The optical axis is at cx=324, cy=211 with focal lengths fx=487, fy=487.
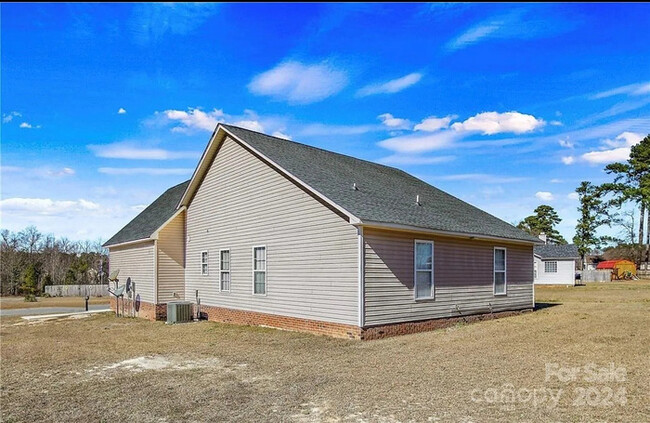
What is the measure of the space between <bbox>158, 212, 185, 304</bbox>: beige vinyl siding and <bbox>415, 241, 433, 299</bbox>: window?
10.7 m

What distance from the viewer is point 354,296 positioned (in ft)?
39.5

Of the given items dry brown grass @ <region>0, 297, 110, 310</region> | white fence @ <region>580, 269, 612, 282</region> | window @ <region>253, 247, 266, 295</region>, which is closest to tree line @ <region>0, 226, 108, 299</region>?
dry brown grass @ <region>0, 297, 110, 310</region>

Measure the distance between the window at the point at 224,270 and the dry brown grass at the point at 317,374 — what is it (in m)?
2.84

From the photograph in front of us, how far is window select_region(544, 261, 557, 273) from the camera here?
43.9 meters

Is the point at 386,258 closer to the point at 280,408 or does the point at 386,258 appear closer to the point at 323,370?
the point at 323,370

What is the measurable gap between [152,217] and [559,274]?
3608cm

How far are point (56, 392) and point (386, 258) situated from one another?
782 cm

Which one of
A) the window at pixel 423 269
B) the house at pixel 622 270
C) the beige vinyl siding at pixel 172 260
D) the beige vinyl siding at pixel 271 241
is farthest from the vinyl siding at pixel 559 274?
the beige vinyl siding at pixel 271 241

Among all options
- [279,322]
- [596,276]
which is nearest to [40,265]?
[279,322]

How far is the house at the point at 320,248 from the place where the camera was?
41.0ft

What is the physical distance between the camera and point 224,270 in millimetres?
17359

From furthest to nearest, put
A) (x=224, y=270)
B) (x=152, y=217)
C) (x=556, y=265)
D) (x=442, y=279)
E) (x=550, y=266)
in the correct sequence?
(x=550, y=266) < (x=556, y=265) < (x=152, y=217) < (x=224, y=270) < (x=442, y=279)

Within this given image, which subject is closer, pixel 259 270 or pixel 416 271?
pixel 416 271

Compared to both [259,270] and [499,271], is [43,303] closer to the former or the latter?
[259,270]
